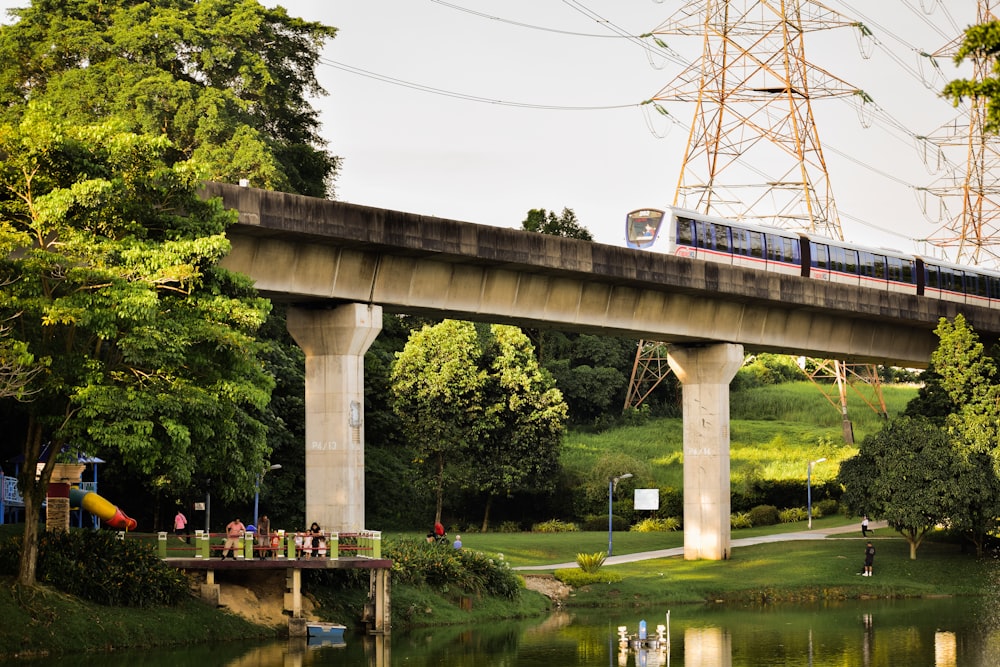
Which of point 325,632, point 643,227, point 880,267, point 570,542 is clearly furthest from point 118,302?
point 880,267

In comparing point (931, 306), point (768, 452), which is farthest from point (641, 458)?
point (931, 306)

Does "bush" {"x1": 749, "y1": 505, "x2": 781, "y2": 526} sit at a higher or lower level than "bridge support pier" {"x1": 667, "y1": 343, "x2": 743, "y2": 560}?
lower

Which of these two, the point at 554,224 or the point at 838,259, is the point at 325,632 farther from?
the point at 554,224

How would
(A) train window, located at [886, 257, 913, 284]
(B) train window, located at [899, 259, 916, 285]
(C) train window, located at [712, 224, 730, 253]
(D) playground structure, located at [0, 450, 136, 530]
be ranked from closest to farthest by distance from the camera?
1. (D) playground structure, located at [0, 450, 136, 530]
2. (C) train window, located at [712, 224, 730, 253]
3. (A) train window, located at [886, 257, 913, 284]
4. (B) train window, located at [899, 259, 916, 285]

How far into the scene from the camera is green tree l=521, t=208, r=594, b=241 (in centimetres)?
9981

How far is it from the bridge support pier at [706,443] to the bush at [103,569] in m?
24.7

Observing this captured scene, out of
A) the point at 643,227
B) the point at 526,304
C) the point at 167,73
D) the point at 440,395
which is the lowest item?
the point at 440,395

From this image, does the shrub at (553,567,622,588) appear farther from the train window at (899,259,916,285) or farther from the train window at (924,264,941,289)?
the train window at (924,264,941,289)

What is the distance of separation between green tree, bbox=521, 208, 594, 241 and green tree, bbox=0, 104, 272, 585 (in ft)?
216

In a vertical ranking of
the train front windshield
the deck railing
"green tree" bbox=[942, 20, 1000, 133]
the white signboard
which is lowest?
the deck railing

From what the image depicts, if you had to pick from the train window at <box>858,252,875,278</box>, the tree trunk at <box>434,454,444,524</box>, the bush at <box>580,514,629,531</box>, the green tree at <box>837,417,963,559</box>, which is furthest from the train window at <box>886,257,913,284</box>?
the tree trunk at <box>434,454,444,524</box>

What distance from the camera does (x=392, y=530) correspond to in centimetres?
7019

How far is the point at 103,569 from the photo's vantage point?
1378 inches

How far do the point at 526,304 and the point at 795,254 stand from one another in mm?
19064
